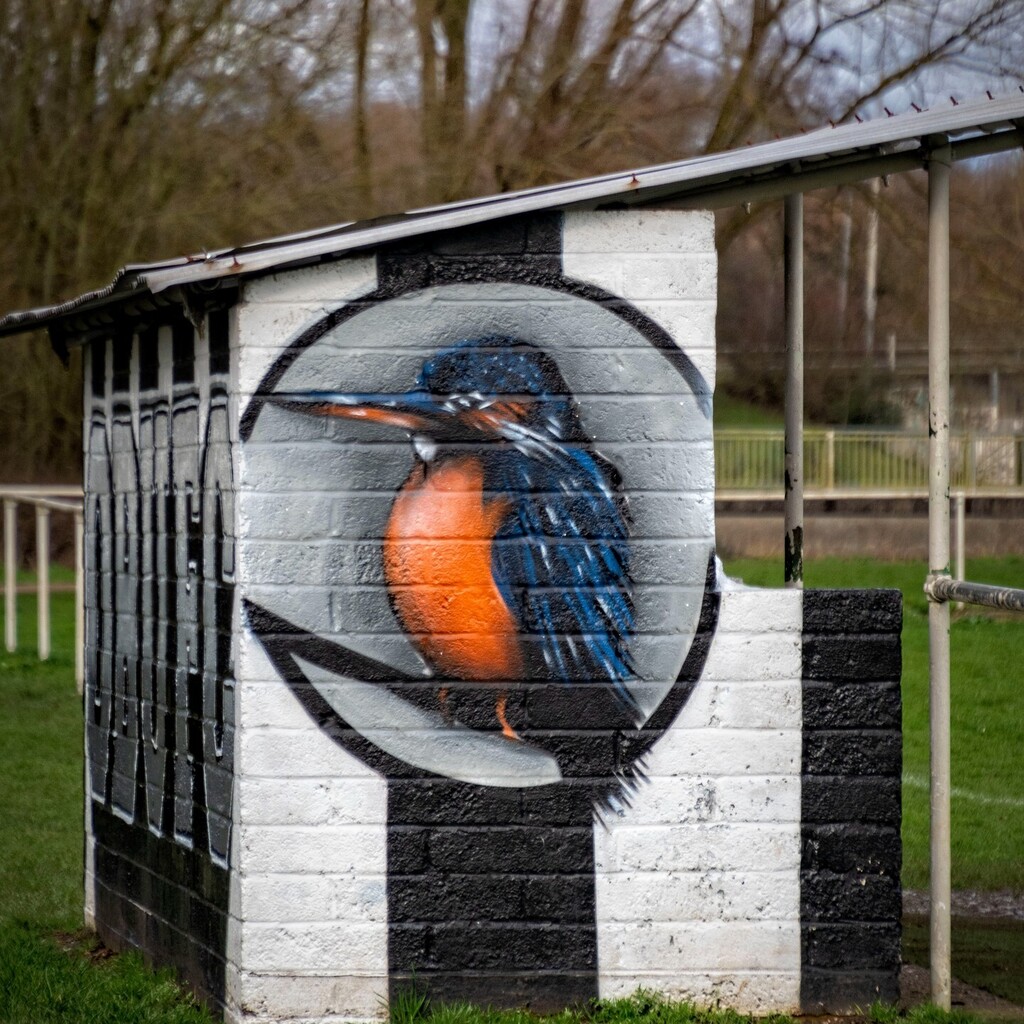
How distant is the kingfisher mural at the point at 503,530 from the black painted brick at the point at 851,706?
49cm

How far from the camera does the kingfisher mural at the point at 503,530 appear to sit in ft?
14.1

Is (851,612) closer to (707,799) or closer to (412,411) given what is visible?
(707,799)

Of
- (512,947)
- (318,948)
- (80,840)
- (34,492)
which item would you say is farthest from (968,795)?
(34,492)

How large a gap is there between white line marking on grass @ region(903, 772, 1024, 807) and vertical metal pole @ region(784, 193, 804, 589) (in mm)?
1165

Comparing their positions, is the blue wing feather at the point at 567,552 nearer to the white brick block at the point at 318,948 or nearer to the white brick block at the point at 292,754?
the white brick block at the point at 292,754

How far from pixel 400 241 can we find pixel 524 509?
792 mm

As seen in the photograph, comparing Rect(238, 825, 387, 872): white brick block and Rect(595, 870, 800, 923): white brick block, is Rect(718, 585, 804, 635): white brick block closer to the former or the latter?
Rect(595, 870, 800, 923): white brick block

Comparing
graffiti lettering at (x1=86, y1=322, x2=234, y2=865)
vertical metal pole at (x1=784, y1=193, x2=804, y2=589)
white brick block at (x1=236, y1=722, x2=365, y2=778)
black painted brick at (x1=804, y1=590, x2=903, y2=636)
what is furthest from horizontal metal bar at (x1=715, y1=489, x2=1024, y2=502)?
white brick block at (x1=236, y1=722, x2=365, y2=778)

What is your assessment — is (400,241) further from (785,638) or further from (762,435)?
(762,435)

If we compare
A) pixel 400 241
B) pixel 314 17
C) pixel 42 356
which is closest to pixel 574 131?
pixel 314 17

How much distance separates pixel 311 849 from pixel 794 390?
2.15m

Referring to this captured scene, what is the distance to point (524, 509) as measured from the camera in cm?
432

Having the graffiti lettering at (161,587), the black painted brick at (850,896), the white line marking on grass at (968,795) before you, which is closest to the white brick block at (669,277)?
the graffiti lettering at (161,587)

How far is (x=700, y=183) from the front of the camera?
429cm
